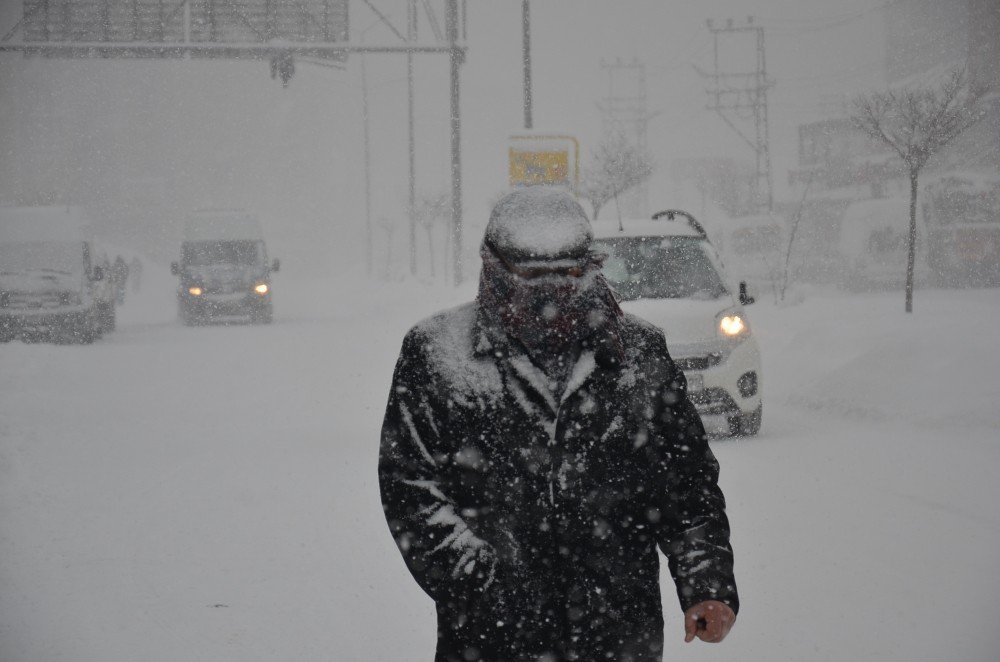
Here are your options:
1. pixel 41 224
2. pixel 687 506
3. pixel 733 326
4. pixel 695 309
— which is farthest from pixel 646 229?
pixel 41 224

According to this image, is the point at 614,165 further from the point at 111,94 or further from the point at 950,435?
the point at 111,94

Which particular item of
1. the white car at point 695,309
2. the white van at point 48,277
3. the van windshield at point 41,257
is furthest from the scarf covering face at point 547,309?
the van windshield at point 41,257

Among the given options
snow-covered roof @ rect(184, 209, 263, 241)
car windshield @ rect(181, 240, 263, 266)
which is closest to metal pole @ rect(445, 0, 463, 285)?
snow-covered roof @ rect(184, 209, 263, 241)

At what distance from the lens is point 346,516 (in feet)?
23.9

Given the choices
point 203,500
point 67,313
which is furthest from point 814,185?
point 203,500

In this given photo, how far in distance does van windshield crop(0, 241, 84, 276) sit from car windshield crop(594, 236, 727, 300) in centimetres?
1601

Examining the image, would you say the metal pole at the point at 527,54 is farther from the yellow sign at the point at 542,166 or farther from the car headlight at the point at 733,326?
the car headlight at the point at 733,326

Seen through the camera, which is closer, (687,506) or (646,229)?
(687,506)

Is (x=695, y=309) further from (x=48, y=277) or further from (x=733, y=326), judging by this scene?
(x=48, y=277)

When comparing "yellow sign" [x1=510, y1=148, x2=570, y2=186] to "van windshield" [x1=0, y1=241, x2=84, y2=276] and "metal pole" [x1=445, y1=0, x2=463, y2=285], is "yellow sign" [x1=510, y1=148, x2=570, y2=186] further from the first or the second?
"van windshield" [x1=0, y1=241, x2=84, y2=276]

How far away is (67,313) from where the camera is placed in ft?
73.7

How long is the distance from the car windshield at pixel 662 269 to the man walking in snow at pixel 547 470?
753cm

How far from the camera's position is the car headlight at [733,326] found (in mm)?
9578

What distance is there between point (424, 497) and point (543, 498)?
262 mm
